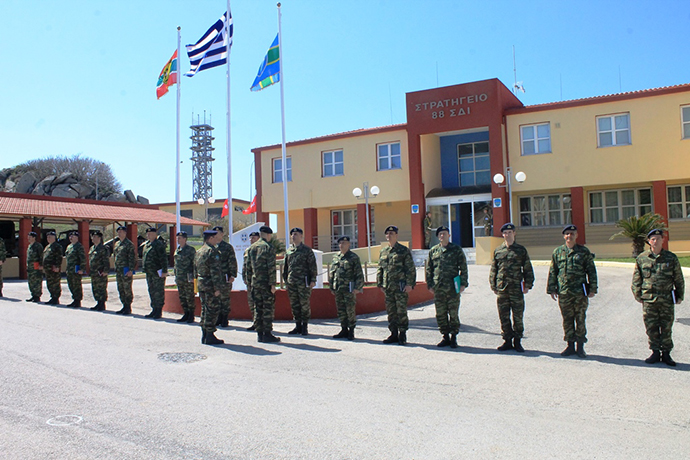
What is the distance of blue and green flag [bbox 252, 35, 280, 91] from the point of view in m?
14.4

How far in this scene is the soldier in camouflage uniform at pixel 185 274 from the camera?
10.9m

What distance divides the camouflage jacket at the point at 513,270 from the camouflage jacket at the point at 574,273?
371mm

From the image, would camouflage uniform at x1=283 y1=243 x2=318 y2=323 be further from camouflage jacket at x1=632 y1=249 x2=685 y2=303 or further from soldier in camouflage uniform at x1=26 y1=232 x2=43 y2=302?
soldier in camouflage uniform at x1=26 y1=232 x2=43 y2=302

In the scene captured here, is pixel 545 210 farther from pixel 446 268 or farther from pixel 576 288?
→ pixel 576 288

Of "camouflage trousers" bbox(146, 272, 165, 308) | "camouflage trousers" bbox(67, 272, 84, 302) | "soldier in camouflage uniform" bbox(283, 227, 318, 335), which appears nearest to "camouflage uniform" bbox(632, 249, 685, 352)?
"soldier in camouflage uniform" bbox(283, 227, 318, 335)

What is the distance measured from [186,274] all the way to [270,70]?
253 inches

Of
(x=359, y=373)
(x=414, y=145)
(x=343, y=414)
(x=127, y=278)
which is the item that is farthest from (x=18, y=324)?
(x=414, y=145)

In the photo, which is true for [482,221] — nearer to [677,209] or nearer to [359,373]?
[677,209]

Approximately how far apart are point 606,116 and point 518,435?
21659mm

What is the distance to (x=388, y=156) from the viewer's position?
26859 millimetres

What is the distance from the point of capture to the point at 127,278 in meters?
12.6

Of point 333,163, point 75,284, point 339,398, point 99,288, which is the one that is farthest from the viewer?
point 333,163

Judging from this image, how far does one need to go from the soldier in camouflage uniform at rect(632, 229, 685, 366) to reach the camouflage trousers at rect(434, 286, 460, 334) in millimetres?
2455

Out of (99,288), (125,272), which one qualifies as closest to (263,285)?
(125,272)
